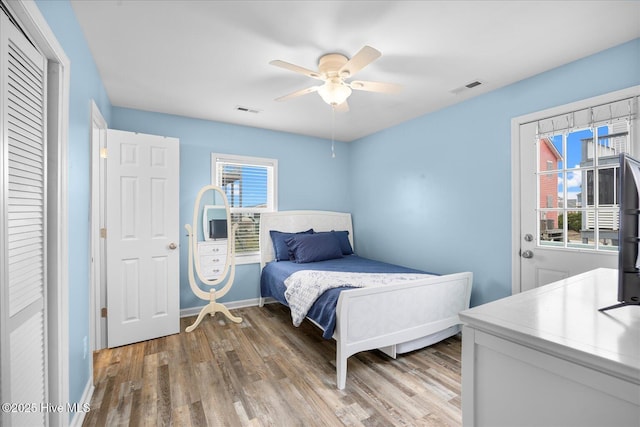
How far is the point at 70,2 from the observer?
1.67m

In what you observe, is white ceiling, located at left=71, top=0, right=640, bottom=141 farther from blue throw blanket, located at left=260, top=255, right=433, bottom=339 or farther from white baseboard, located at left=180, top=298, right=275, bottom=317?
white baseboard, located at left=180, top=298, right=275, bottom=317

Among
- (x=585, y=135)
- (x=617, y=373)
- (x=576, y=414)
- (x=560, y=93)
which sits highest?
(x=560, y=93)

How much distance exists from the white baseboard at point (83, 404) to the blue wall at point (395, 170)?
0.19 ft

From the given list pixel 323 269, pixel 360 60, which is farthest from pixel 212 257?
pixel 360 60

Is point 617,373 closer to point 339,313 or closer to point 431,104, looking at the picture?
point 339,313

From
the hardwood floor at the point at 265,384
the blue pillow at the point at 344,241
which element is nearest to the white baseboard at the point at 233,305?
the hardwood floor at the point at 265,384

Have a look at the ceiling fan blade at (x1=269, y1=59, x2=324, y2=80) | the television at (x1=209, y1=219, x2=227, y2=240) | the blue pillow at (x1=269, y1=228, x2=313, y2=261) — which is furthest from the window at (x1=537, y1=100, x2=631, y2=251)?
the television at (x1=209, y1=219, x2=227, y2=240)

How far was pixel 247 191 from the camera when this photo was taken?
4078mm

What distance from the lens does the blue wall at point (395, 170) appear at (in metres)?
1.87

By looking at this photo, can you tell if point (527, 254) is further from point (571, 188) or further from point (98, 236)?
point (98, 236)

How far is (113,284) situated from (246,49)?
2478 millimetres

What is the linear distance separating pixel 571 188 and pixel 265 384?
9.52 ft

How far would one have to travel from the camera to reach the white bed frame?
2207 mm

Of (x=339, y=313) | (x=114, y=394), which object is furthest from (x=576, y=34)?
(x=114, y=394)
